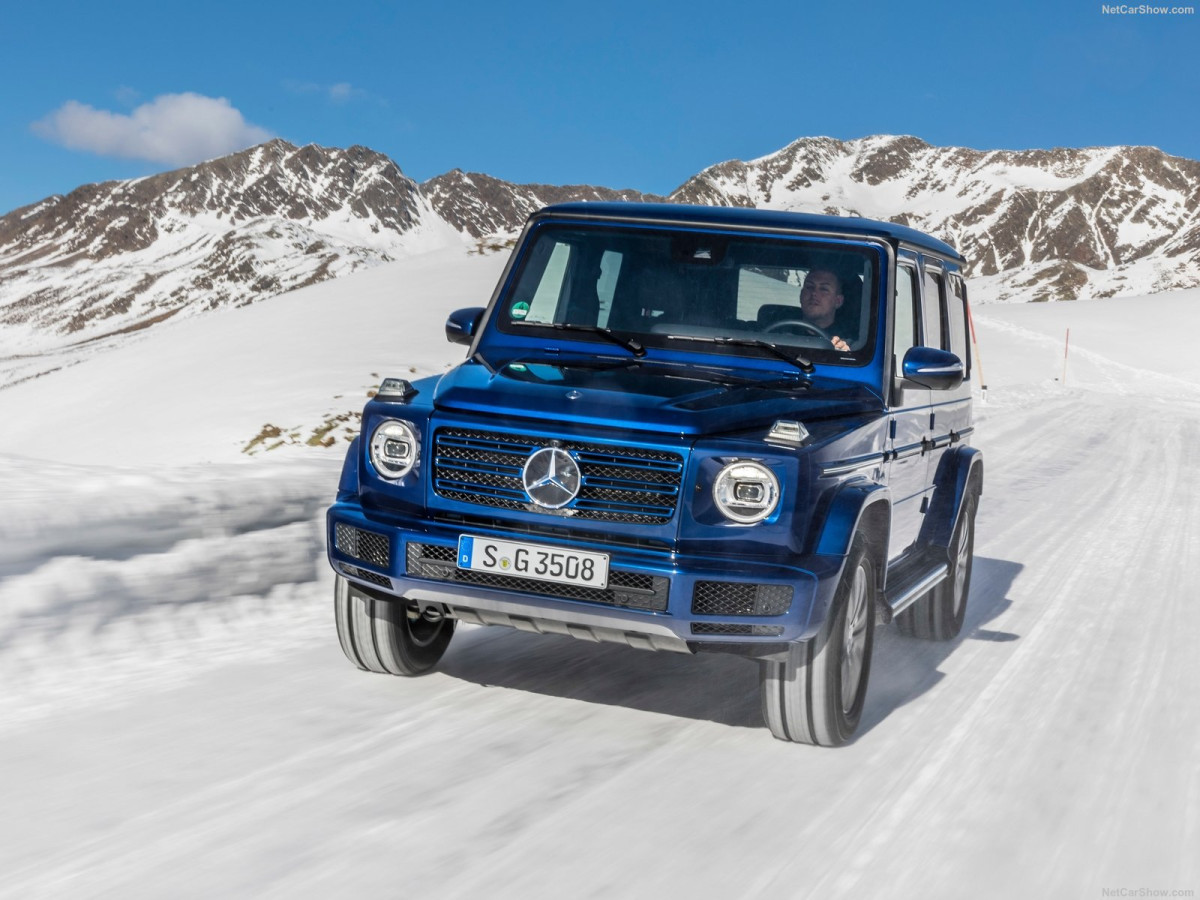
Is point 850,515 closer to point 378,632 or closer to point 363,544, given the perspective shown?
point 363,544

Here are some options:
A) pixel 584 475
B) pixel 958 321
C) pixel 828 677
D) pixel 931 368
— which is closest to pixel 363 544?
pixel 584 475

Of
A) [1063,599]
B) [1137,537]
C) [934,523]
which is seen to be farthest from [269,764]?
[1137,537]

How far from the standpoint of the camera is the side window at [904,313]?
5.09 m

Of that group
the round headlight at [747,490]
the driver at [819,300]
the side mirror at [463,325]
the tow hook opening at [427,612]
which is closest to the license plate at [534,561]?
the tow hook opening at [427,612]

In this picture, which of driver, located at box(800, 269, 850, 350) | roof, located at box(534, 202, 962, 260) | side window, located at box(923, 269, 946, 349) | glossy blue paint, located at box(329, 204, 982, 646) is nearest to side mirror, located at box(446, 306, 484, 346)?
glossy blue paint, located at box(329, 204, 982, 646)

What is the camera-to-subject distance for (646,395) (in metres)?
4.22

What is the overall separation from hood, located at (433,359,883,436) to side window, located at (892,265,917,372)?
388 mm

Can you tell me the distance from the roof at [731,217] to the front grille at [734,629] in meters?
1.79

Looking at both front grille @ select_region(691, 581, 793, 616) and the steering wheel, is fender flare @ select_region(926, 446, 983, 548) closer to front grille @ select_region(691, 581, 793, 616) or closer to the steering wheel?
the steering wheel

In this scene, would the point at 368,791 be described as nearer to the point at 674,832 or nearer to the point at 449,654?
the point at 674,832

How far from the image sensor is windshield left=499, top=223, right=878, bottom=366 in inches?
193

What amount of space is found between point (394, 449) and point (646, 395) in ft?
2.93

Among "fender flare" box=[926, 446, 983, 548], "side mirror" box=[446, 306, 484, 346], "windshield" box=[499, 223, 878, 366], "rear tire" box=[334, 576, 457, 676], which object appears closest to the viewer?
"rear tire" box=[334, 576, 457, 676]

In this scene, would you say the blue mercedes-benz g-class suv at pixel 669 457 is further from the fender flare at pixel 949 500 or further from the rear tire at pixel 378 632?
the fender flare at pixel 949 500
